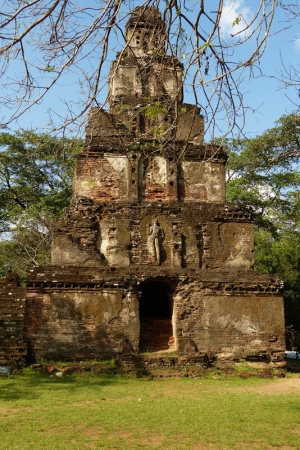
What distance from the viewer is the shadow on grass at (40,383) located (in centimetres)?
852

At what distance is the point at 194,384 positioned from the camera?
10.1 metres

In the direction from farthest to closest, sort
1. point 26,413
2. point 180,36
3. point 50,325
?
point 50,325, point 26,413, point 180,36

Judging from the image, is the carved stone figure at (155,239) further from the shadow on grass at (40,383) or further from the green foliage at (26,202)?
the green foliage at (26,202)

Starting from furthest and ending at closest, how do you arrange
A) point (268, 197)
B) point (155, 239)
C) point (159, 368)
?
point (268, 197), point (155, 239), point (159, 368)

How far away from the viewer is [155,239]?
12.8 meters

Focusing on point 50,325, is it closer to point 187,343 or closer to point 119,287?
point 119,287

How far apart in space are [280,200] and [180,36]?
2235 cm

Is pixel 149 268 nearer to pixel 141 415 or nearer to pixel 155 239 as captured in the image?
pixel 155 239

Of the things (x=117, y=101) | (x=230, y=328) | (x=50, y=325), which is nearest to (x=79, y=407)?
(x=50, y=325)

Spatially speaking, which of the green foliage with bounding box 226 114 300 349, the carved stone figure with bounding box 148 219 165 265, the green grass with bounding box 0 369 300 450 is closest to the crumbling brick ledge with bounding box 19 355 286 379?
the green grass with bounding box 0 369 300 450

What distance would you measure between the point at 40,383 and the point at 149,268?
393 cm

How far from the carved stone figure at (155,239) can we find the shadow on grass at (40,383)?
11.3 feet

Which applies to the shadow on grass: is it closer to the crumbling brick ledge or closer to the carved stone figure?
the crumbling brick ledge

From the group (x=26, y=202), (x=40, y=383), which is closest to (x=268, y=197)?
(x=26, y=202)
